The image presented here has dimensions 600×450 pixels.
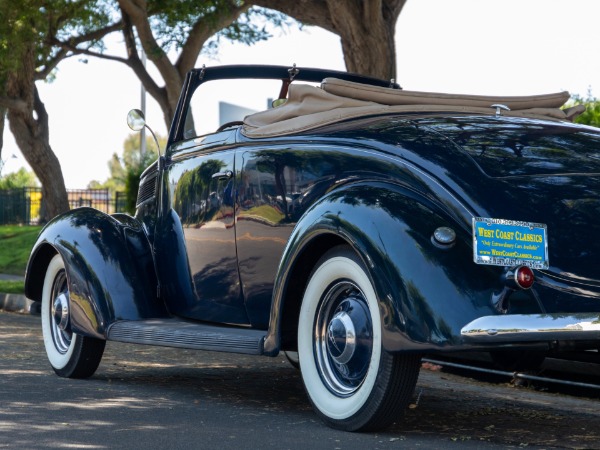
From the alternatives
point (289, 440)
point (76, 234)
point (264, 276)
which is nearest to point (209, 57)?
point (76, 234)

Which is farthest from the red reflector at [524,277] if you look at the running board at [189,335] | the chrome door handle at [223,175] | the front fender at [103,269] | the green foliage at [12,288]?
the green foliage at [12,288]

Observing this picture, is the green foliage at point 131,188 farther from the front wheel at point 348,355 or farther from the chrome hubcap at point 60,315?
the front wheel at point 348,355

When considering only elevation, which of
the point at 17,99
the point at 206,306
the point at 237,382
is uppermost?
the point at 17,99

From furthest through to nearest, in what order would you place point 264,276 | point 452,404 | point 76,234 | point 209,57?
1. point 209,57
2. point 76,234
3. point 452,404
4. point 264,276

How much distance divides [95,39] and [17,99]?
6.57 feet

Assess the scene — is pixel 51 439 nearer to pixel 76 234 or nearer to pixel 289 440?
pixel 289 440

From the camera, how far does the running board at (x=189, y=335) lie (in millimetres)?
5113

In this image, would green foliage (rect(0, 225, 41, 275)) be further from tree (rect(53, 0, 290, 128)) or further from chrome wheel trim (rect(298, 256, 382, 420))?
chrome wheel trim (rect(298, 256, 382, 420))

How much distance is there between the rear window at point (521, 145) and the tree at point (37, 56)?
36.9 feet

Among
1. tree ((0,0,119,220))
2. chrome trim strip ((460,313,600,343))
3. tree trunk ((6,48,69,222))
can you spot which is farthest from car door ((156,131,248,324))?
tree trunk ((6,48,69,222))

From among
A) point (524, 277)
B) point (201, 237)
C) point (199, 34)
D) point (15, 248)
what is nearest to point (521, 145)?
point (524, 277)

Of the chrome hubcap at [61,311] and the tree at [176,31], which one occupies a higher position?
the tree at [176,31]

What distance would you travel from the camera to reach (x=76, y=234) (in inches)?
259

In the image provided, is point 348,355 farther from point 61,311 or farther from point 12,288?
point 12,288
